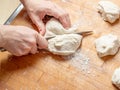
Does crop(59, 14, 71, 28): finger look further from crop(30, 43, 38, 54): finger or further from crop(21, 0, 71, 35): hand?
crop(30, 43, 38, 54): finger

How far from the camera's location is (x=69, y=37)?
1.00 meters

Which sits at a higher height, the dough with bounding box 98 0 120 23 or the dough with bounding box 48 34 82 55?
the dough with bounding box 48 34 82 55

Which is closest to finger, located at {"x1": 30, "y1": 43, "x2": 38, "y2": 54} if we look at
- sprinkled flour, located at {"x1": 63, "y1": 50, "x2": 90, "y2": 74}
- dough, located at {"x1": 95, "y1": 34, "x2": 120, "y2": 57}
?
sprinkled flour, located at {"x1": 63, "y1": 50, "x2": 90, "y2": 74}

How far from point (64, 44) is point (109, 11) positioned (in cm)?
25

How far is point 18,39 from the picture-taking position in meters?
0.96

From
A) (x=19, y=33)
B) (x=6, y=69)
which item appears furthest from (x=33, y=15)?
(x=6, y=69)

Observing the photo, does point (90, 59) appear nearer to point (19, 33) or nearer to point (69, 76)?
point (69, 76)

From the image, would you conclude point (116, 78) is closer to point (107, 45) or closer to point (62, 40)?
point (107, 45)

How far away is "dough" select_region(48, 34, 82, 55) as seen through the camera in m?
0.99

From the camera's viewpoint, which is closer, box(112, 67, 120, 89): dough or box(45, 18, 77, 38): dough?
box(112, 67, 120, 89): dough

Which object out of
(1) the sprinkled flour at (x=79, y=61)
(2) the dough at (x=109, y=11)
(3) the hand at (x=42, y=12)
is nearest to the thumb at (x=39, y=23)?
(3) the hand at (x=42, y=12)

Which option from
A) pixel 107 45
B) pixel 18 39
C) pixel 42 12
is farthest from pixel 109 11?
pixel 18 39

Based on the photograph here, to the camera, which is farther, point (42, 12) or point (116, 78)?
point (42, 12)

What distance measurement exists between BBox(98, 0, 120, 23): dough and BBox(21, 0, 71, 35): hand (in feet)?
0.52
